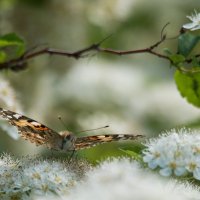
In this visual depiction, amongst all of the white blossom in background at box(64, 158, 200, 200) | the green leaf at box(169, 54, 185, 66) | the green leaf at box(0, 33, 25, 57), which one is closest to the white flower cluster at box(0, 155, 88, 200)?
the white blossom in background at box(64, 158, 200, 200)

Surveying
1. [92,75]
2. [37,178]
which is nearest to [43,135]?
[37,178]

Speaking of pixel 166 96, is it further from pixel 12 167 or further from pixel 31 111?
pixel 12 167

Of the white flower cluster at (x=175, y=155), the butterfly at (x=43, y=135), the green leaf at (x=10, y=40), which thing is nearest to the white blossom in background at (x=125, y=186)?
the white flower cluster at (x=175, y=155)

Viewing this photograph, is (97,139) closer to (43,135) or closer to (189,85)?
(43,135)

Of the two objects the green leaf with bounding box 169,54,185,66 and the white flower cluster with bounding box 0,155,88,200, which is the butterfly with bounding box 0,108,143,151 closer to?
the white flower cluster with bounding box 0,155,88,200

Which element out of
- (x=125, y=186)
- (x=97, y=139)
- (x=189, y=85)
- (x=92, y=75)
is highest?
(x=92, y=75)
